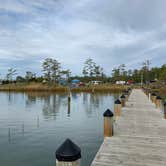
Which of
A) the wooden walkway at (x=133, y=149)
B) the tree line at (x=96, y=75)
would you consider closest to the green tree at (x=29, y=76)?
the tree line at (x=96, y=75)

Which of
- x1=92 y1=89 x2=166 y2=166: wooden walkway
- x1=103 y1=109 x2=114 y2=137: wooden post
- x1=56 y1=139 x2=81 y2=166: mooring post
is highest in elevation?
x1=56 y1=139 x2=81 y2=166: mooring post

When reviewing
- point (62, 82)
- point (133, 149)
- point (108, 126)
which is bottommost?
point (133, 149)

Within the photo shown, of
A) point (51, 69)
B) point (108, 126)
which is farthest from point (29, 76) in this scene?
point (108, 126)

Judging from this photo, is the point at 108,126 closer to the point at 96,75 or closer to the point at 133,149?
the point at 133,149

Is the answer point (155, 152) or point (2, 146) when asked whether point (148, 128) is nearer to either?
point (155, 152)

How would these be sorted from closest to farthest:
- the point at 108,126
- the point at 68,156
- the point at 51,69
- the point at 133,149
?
the point at 68,156 → the point at 133,149 → the point at 108,126 → the point at 51,69

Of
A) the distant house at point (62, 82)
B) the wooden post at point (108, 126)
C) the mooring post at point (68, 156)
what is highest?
the distant house at point (62, 82)

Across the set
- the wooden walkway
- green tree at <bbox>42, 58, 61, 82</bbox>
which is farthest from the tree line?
the wooden walkway

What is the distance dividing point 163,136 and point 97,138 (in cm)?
356

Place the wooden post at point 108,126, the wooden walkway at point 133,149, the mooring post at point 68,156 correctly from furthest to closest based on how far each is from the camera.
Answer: the wooden post at point 108,126, the wooden walkway at point 133,149, the mooring post at point 68,156

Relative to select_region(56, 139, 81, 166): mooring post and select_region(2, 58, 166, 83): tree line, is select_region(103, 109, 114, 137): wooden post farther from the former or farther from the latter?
select_region(2, 58, 166, 83): tree line

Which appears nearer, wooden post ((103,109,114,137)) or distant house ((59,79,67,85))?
wooden post ((103,109,114,137))

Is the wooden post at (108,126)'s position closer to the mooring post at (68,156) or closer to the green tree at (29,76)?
the mooring post at (68,156)

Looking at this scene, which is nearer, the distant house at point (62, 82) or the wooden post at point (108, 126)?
the wooden post at point (108, 126)
